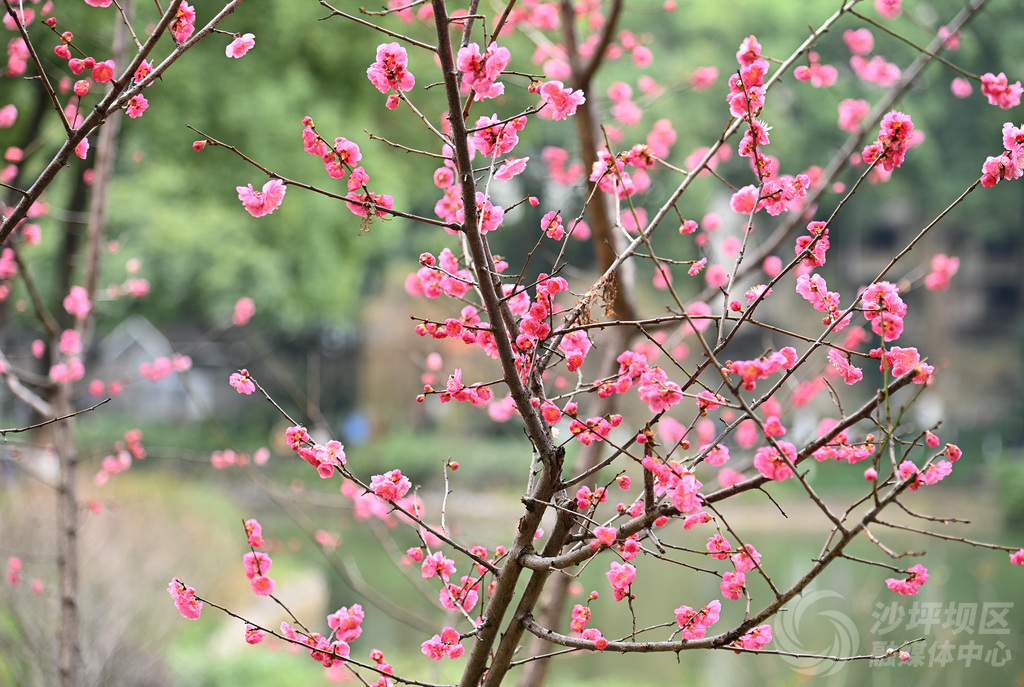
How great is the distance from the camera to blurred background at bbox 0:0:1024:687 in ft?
10.9

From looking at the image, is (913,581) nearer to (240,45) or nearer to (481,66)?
(481,66)

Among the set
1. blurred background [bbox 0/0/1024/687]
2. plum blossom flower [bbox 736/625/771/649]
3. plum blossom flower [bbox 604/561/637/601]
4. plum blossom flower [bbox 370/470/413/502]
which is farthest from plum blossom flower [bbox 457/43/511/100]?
plum blossom flower [bbox 736/625/771/649]

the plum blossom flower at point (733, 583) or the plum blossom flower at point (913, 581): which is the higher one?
the plum blossom flower at point (913, 581)

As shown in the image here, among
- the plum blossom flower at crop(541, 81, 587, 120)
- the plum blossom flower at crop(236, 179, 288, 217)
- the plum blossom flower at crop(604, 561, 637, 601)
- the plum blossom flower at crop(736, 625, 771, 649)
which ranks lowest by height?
the plum blossom flower at crop(736, 625, 771, 649)

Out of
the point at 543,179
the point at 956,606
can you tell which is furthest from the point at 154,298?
the point at 956,606

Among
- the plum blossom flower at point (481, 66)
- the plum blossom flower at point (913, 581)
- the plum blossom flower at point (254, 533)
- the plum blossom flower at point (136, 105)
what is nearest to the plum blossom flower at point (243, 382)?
the plum blossom flower at point (254, 533)

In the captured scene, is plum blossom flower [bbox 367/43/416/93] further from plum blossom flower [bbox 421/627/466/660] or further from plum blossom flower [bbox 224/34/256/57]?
plum blossom flower [bbox 421/627/466/660]

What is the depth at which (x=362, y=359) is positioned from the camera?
12.0m

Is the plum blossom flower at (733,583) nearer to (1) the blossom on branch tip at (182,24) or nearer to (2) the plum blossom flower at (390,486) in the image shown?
(2) the plum blossom flower at (390,486)

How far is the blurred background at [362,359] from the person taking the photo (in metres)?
3.33

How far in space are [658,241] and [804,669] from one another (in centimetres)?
876

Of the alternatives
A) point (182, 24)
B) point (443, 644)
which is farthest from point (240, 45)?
point (443, 644)

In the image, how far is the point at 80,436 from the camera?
9625 millimetres

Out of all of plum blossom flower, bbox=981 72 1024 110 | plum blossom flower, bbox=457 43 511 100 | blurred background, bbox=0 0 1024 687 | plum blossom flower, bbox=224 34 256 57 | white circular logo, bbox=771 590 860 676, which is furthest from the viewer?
white circular logo, bbox=771 590 860 676
